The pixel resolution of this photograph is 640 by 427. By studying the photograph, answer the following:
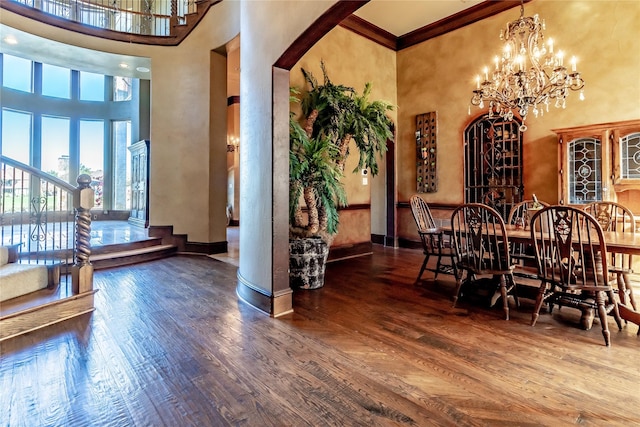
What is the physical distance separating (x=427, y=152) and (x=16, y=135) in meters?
10.2

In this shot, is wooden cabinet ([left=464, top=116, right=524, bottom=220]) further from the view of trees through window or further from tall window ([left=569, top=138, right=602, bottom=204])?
the view of trees through window

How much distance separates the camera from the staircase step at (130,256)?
4617 mm

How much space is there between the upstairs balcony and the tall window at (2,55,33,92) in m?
2.40

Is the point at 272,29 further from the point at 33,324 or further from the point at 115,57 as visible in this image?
the point at 115,57

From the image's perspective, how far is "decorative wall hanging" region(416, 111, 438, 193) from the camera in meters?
6.13

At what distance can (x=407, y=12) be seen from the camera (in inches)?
224

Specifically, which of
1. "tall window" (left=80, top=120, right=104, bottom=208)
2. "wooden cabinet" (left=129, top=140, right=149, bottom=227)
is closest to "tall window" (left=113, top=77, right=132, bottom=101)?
"tall window" (left=80, top=120, right=104, bottom=208)

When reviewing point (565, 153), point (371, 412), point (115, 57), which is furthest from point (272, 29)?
point (115, 57)

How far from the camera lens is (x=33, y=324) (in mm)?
2518

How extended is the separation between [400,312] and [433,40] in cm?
553

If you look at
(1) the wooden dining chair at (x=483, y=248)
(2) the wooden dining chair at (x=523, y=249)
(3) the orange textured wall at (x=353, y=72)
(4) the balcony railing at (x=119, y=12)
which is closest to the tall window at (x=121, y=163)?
(4) the balcony railing at (x=119, y=12)

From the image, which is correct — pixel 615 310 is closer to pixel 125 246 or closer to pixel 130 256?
pixel 130 256

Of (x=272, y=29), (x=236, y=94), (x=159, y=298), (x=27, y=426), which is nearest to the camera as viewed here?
(x=27, y=426)

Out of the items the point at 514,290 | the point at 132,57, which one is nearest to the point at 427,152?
the point at 514,290
